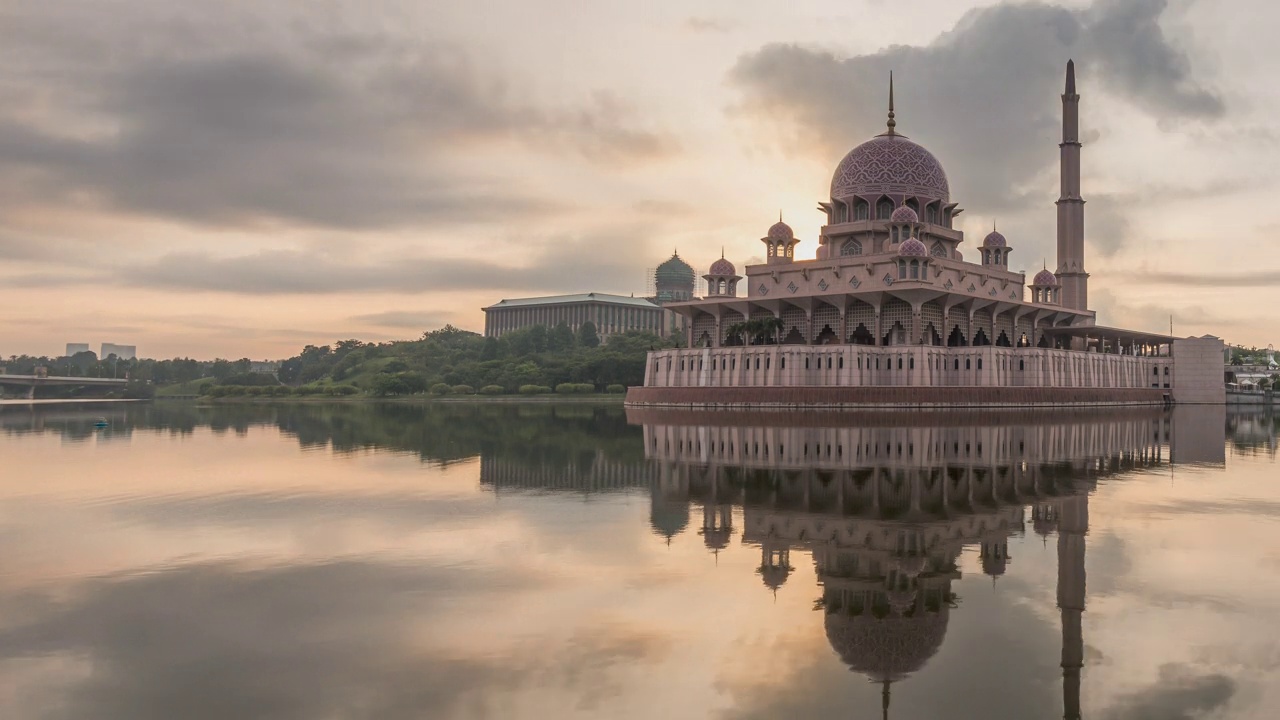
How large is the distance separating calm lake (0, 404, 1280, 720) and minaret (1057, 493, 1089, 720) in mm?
41

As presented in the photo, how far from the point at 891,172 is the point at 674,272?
80.1 meters

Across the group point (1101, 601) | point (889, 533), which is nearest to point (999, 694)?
point (1101, 601)

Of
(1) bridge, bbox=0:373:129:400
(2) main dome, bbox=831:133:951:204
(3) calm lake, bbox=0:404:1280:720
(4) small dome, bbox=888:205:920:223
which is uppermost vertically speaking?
(2) main dome, bbox=831:133:951:204

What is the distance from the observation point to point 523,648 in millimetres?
7801

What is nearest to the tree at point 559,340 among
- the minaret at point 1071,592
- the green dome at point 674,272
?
the green dome at point 674,272

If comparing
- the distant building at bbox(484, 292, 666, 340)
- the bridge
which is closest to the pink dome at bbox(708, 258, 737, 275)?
the distant building at bbox(484, 292, 666, 340)

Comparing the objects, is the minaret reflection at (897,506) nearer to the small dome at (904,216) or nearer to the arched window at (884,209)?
the small dome at (904,216)

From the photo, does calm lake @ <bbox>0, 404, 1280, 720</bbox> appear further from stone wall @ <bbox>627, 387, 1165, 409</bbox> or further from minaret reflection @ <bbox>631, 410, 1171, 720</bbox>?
stone wall @ <bbox>627, 387, 1165, 409</bbox>

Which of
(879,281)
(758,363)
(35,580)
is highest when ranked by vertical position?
(879,281)

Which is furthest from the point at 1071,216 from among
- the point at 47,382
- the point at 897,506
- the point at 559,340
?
the point at 47,382

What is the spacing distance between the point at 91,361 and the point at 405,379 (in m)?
112

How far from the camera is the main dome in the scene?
6838 centimetres

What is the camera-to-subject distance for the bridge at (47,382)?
11462 centimetres

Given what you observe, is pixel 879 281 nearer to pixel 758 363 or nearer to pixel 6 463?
pixel 758 363
